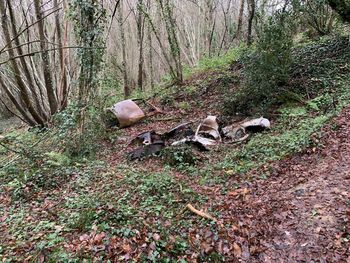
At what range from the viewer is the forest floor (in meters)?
3.69

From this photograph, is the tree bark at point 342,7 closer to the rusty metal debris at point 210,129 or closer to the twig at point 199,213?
the rusty metal debris at point 210,129

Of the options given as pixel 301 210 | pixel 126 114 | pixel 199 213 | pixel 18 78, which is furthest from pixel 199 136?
pixel 18 78

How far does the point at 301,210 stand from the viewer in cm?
421

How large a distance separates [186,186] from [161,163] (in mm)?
1316

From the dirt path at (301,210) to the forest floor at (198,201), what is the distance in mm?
13

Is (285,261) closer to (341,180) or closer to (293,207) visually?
(293,207)

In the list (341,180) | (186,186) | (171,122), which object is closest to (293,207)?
(341,180)

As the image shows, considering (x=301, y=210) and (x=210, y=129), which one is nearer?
(x=301, y=210)

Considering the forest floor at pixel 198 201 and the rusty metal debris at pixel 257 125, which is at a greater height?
the rusty metal debris at pixel 257 125

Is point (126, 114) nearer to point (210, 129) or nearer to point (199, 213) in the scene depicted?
point (210, 129)

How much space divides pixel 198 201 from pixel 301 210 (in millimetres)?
1429

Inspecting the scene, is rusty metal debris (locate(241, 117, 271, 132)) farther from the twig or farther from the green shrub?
the twig

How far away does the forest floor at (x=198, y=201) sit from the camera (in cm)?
369

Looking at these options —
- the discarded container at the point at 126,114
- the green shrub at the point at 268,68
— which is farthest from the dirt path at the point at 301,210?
the discarded container at the point at 126,114
